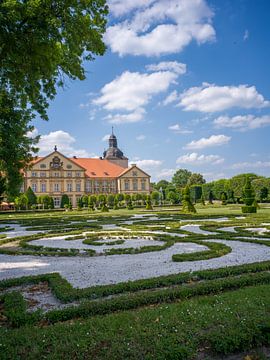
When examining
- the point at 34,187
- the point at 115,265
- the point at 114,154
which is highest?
the point at 114,154

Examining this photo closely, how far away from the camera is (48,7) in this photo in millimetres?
4668

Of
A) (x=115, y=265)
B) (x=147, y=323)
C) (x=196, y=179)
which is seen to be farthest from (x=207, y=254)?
(x=196, y=179)

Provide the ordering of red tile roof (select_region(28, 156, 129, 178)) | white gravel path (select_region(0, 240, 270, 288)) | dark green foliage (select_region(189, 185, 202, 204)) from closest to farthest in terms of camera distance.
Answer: white gravel path (select_region(0, 240, 270, 288)) → dark green foliage (select_region(189, 185, 202, 204)) → red tile roof (select_region(28, 156, 129, 178))

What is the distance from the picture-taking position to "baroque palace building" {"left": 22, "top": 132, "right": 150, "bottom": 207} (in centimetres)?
6288

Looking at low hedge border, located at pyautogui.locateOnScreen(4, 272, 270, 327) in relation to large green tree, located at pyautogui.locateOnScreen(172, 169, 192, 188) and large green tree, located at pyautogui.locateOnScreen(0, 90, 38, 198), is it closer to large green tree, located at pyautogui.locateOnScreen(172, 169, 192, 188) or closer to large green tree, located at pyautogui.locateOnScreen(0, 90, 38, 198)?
large green tree, located at pyautogui.locateOnScreen(0, 90, 38, 198)

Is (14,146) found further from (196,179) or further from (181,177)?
(181,177)

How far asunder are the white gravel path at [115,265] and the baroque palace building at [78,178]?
55194 mm

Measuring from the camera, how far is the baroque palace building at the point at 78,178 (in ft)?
206

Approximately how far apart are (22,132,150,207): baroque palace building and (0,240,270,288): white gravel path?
5519cm

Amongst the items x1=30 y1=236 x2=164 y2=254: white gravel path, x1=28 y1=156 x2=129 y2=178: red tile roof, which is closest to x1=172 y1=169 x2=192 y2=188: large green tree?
x1=28 y1=156 x2=129 y2=178: red tile roof

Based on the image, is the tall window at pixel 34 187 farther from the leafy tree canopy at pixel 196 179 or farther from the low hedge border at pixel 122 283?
the low hedge border at pixel 122 283

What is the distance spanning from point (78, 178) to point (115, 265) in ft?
197

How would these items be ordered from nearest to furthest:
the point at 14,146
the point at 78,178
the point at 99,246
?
the point at 99,246
the point at 14,146
the point at 78,178

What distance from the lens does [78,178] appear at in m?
65.5
